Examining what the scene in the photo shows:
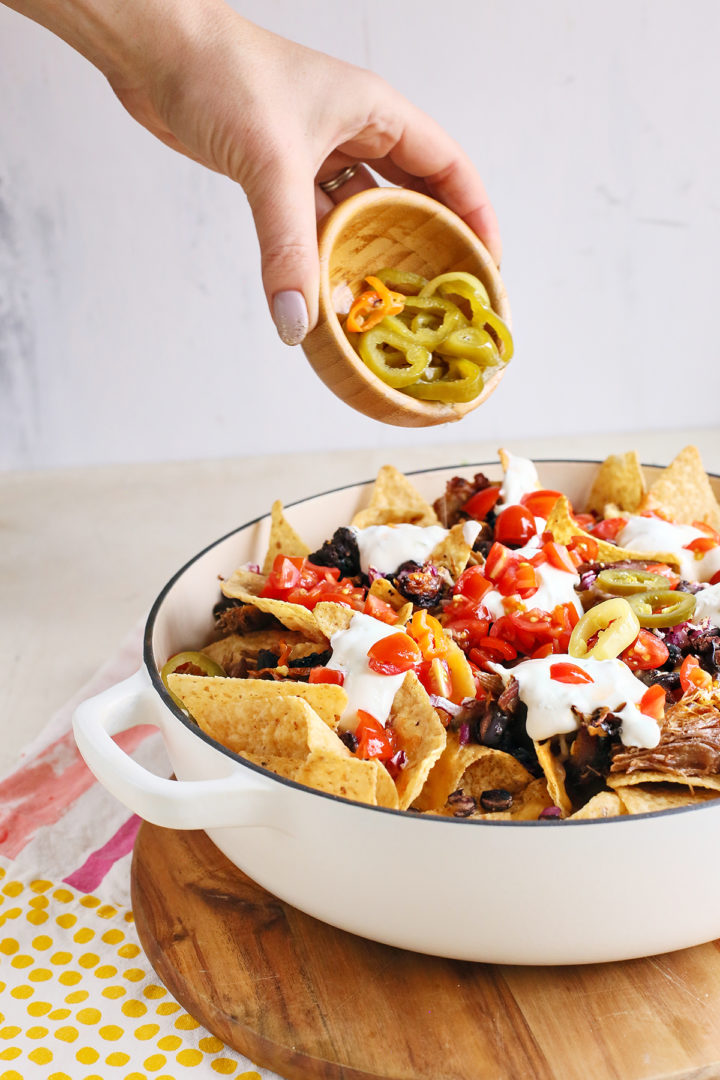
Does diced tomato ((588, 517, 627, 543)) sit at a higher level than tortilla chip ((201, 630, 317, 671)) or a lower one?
higher

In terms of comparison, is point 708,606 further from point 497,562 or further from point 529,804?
point 529,804

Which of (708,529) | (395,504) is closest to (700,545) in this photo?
(708,529)

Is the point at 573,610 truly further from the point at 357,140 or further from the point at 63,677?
the point at 63,677

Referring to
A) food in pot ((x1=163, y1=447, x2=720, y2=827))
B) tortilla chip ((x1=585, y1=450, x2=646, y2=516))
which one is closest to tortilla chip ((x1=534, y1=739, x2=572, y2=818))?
food in pot ((x1=163, y1=447, x2=720, y2=827))

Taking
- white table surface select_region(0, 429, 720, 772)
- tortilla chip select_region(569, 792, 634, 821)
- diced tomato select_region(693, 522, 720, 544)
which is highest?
diced tomato select_region(693, 522, 720, 544)

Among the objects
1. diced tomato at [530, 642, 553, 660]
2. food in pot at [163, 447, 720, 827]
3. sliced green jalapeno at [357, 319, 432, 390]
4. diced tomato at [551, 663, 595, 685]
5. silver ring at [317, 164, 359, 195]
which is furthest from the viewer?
silver ring at [317, 164, 359, 195]

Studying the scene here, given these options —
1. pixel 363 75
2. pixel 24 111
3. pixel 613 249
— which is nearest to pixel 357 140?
pixel 363 75

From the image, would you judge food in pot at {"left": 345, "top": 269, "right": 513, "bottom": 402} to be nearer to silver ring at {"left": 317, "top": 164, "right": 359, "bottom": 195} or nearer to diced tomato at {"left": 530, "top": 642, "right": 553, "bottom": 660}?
silver ring at {"left": 317, "top": 164, "right": 359, "bottom": 195}
